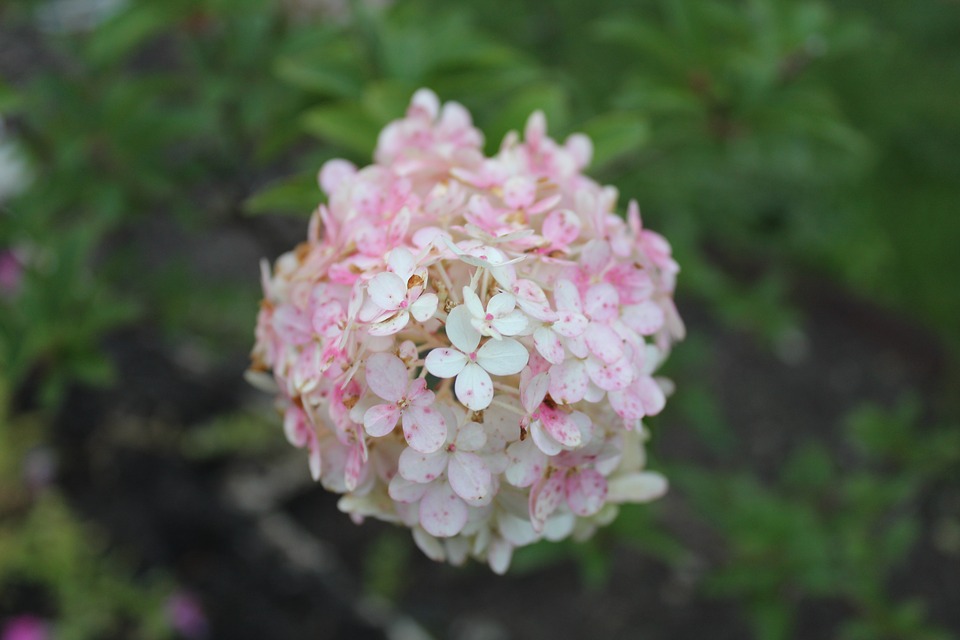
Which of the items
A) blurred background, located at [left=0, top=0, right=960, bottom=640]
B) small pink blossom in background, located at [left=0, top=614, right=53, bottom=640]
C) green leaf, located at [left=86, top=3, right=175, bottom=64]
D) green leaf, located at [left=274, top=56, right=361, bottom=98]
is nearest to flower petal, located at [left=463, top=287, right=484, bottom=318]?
blurred background, located at [left=0, top=0, right=960, bottom=640]

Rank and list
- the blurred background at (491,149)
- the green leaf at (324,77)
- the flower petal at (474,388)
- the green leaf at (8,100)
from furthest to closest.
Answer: the blurred background at (491,149) < the green leaf at (324,77) < the green leaf at (8,100) < the flower petal at (474,388)

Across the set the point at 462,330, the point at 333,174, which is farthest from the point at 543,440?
the point at 333,174

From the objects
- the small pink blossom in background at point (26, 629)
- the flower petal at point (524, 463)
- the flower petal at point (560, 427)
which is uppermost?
the flower petal at point (560, 427)

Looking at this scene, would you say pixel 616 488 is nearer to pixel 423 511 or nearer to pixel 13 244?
pixel 423 511

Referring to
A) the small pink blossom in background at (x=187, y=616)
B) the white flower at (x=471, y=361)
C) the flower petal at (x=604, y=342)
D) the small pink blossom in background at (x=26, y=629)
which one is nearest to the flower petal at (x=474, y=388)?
the white flower at (x=471, y=361)

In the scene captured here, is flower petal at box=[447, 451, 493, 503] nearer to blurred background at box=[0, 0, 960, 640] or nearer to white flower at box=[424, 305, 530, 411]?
white flower at box=[424, 305, 530, 411]

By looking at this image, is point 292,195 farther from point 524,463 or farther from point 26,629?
point 26,629

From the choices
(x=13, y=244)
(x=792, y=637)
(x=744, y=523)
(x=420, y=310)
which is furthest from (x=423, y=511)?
(x=792, y=637)

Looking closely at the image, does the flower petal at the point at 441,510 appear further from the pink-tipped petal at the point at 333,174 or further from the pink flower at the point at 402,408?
the pink-tipped petal at the point at 333,174
